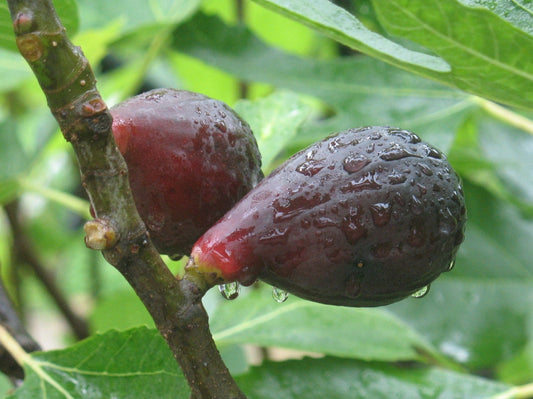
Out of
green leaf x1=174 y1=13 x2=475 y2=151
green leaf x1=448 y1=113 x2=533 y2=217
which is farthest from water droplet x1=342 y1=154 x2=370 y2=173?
green leaf x1=448 y1=113 x2=533 y2=217

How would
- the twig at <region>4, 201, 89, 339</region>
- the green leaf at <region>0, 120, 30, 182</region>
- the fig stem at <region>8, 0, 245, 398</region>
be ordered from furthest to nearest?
the twig at <region>4, 201, 89, 339</region> < the green leaf at <region>0, 120, 30, 182</region> < the fig stem at <region>8, 0, 245, 398</region>

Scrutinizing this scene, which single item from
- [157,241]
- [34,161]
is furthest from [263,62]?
[157,241]

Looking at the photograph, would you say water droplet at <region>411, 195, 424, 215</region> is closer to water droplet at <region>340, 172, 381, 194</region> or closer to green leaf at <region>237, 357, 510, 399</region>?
water droplet at <region>340, 172, 381, 194</region>

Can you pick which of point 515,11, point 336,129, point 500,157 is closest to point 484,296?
point 500,157

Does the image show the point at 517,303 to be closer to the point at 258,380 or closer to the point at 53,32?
the point at 258,380

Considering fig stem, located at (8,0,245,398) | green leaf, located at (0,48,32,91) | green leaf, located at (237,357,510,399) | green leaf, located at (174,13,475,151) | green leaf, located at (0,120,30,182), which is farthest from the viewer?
green leaf, located at (0,48,32,91)

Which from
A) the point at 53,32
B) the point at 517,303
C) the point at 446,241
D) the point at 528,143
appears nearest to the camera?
the point at 53,32

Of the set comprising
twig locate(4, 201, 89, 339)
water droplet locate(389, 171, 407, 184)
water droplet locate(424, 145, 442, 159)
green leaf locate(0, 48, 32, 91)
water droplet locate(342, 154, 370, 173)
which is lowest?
twig locate(4, 201, 89, 339)
